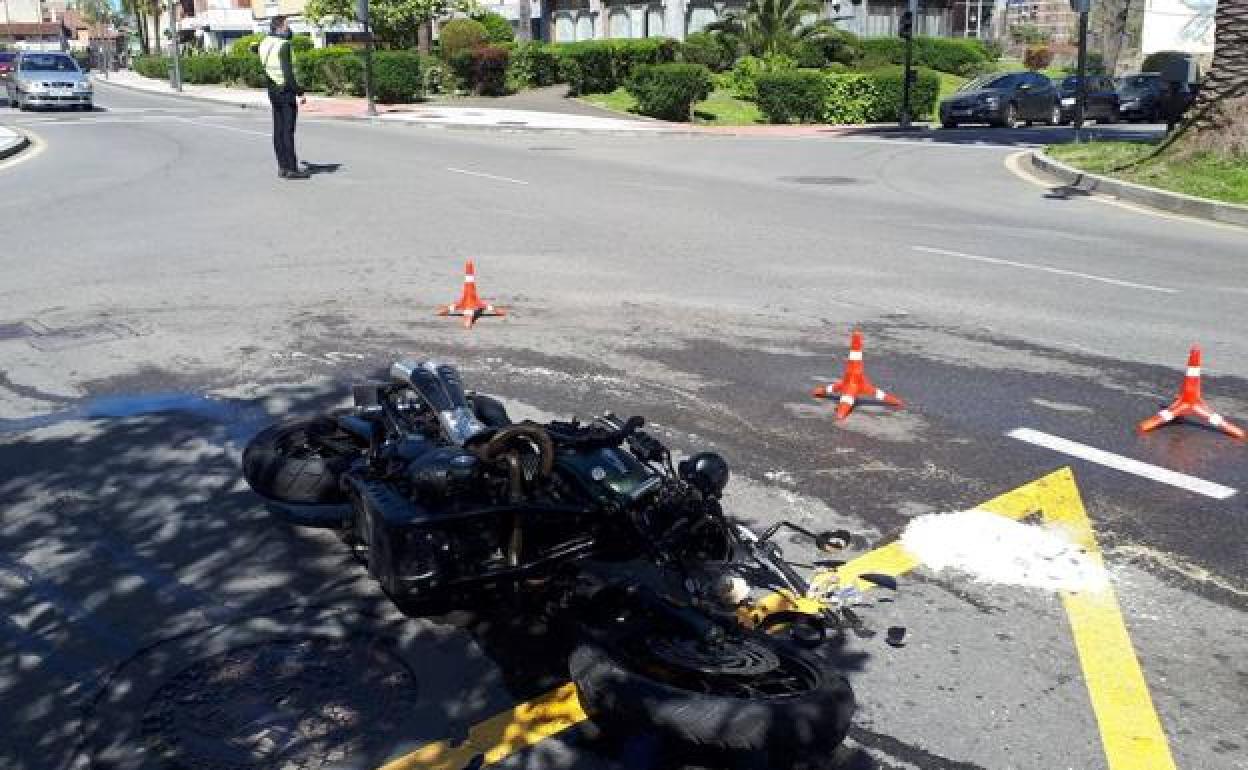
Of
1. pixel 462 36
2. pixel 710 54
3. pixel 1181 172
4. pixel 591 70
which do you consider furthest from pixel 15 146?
pixel 710 54

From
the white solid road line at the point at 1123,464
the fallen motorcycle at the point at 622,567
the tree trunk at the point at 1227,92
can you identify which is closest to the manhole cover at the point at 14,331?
the fallen motorcycle at the point at 622,567

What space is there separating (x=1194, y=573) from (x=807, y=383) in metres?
3.11

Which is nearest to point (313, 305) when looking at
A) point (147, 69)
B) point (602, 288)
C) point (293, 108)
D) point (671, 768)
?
point (602, 288)

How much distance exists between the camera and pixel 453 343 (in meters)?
8.49

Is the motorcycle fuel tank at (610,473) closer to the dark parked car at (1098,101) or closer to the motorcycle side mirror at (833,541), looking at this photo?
the motorcycle side mirror at (833,541)

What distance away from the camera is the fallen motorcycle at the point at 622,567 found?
3.19 metres

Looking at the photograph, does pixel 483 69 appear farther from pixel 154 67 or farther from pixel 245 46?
pixel 154 67

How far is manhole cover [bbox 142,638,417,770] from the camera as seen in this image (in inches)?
139

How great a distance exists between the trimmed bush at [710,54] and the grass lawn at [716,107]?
145 inches

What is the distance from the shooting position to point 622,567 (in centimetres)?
367

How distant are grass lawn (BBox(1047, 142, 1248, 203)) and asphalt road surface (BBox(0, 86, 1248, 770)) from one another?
4.46ft

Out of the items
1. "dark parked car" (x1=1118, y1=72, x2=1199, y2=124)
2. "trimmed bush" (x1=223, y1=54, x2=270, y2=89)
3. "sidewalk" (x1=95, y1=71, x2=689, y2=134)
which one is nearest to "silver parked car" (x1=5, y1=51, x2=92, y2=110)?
"sidewalk" (x1=95, y1=71, x2=689, y2=134)

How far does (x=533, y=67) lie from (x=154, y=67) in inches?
1592

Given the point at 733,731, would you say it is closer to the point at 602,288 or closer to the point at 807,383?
the point at 807,383
